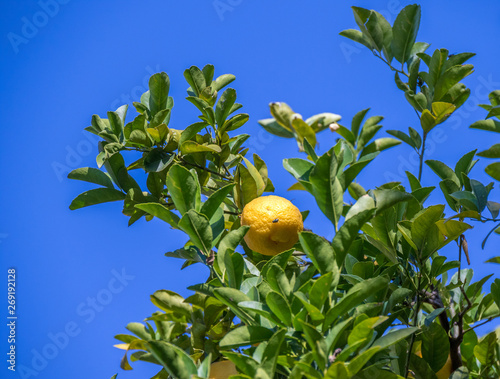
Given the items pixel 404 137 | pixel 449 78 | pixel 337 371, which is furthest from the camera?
pixel 404 137

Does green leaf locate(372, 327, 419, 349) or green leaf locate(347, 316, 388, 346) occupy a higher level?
green leaf locate(347, 316, 388, 346)

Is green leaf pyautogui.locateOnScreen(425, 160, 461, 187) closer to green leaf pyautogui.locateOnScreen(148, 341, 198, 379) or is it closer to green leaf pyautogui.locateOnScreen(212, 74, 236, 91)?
green leaf pyautogui.locateOnScreen(212, 74, 236, 91)

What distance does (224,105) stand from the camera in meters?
1.71

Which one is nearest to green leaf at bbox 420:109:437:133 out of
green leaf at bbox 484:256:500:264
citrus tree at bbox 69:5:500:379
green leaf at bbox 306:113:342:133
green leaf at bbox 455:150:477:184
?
citrus tree at bbox 69:5:500:379

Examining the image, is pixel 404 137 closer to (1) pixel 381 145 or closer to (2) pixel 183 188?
(1) pixel 381 145

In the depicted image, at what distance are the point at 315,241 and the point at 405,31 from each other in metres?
0.85

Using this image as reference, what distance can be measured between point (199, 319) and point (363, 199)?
0.50 metres

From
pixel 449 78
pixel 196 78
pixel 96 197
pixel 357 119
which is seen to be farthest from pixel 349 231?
pixel 196 78

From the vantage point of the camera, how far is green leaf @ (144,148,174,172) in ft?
5.24

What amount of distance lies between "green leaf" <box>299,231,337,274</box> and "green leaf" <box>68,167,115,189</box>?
0.84 m

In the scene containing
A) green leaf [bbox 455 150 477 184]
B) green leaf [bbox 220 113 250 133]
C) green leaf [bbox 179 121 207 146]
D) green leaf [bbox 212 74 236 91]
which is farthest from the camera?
green leaf [bbox 212 74 236 91]

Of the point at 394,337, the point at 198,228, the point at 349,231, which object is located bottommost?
the point at 394,337

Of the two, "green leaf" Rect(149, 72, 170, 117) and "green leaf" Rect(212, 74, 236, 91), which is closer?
"green leaf" Rect(149, 72, 170, 117)

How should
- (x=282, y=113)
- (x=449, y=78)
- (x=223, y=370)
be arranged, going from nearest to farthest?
(x=282, y=113), (x=223, y=370), (x=449, y=78)
